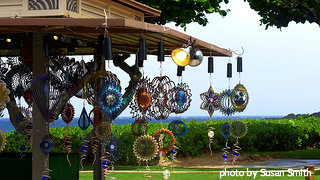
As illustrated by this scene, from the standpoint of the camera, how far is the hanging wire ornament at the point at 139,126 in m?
10.6

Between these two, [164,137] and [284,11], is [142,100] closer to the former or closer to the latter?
[164,137]

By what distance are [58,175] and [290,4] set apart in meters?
12.9

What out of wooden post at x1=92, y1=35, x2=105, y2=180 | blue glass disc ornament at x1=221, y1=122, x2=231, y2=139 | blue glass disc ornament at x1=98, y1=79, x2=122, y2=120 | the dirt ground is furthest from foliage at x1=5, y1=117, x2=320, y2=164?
blue glass disc ornament at x1=98, y1=79, x2=122, y2=120

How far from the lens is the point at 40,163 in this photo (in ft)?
32.5

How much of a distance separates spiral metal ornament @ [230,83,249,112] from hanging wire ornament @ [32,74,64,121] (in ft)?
15.1

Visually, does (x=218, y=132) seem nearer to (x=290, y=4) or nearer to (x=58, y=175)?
(x=290, y=4)

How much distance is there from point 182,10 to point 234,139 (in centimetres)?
670

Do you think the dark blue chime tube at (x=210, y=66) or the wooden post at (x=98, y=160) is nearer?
the wooden post at (x=98, y=160)

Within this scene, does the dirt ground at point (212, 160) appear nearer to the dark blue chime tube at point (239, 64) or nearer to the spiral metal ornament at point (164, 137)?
the dark blue chime tube at point (239, 64)

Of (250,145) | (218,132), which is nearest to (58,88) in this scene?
(218,132)

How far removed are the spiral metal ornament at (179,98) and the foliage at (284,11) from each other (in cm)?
1005

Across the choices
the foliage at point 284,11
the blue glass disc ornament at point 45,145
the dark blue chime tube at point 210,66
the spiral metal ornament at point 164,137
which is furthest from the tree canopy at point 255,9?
the blue glass disc ornament at point 45,145

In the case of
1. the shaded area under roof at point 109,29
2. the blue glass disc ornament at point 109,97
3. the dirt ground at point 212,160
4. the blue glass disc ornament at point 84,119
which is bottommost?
the dirt ground at point 212,160

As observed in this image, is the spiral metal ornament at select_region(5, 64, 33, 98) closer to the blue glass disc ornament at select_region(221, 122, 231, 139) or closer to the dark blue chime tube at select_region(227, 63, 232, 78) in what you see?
the dark blue chime tube at select_region(227, 63, 232, 78)
